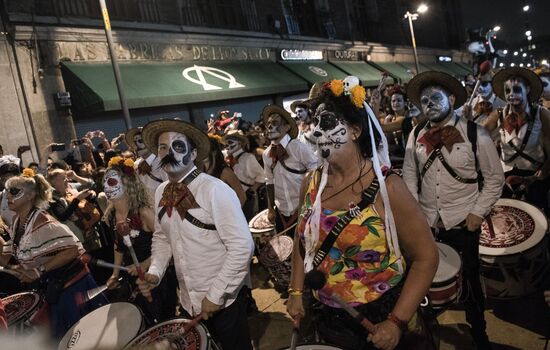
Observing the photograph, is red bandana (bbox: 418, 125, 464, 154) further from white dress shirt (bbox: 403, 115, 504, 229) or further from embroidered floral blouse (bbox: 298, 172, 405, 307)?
embroidered floral blouse (bbox: 298, 172, 405, 307)

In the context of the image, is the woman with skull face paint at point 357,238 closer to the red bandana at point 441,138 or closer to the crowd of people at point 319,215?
the crowd of people at point 319,215

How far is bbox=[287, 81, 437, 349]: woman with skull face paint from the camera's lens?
2.03 meters

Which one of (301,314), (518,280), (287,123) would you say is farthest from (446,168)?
(287,123)

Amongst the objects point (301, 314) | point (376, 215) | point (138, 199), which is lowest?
point (301, 314)

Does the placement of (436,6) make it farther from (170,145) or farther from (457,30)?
(170,145)

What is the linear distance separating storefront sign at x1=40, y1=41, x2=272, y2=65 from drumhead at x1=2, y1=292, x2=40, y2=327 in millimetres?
8309

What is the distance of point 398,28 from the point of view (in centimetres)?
3181

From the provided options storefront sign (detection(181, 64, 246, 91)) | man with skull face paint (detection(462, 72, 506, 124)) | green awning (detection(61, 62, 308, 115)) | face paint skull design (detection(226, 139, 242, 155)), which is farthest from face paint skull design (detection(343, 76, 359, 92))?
storefront sign (detection(181, 64, 246, 91))

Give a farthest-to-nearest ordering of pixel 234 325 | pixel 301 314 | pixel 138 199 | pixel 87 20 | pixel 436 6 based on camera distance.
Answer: pixel 436 6
pixel 87 20
pixel 138 199
pixel 234 325
pixel 301 314

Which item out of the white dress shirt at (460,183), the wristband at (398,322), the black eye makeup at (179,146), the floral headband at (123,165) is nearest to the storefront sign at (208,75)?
the floral headband at (123,165)

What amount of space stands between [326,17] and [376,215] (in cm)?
2376

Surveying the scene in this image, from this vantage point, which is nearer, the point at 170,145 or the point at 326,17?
the point at 170,145

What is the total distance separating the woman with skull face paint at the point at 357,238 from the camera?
80.0 inches

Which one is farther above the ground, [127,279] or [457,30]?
[457,30]
